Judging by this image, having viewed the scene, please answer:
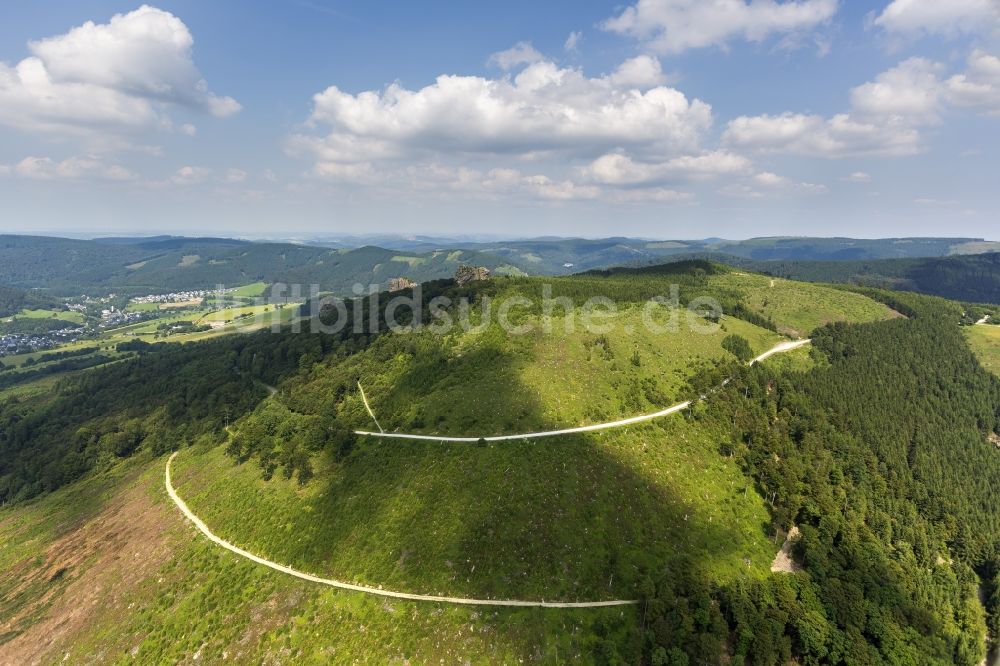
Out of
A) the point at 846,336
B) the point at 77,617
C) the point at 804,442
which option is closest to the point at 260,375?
the point at 77,617

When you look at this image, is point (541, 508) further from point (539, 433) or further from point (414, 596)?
point (414, 596)

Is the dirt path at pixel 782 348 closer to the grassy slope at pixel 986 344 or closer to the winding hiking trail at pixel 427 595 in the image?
the winding hiking trail at pixel 427 595

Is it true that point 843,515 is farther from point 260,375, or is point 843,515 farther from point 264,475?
point 260,375

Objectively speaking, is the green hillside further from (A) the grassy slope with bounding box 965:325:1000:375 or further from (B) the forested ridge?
(A) the grassy slope with bounding box 965:325:1000:375

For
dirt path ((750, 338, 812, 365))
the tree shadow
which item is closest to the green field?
dirt path ((750, 338, 812, 365))

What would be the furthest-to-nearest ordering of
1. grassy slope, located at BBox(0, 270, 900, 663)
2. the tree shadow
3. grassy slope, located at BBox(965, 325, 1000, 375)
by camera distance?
grassy slope, located at BBox(965, 325, 1000, 375) < the tree shadow < grassy slope, located at BBox(0, 270, 900, 663)

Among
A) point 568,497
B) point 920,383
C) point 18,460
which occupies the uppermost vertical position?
point 920,383

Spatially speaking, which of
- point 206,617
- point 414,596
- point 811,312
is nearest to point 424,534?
point 414,596
